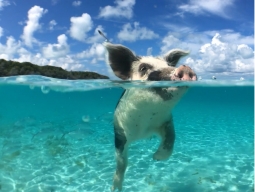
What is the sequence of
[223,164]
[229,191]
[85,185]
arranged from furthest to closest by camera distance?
[223,164]
[85,185]
[229,191]

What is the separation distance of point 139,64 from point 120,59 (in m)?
0.40

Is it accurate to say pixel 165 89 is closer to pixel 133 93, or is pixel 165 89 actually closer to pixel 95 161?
pixel 133 93

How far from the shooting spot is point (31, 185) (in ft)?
28.1

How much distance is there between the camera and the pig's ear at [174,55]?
5.79 meters

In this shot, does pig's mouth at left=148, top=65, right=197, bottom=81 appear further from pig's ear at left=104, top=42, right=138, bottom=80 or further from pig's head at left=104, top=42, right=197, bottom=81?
pig's ear at left=104, top=42, right=138, bottom=80

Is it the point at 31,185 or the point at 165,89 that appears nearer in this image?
the point at 165,89

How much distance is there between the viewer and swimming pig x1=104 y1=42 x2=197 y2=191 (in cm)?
505

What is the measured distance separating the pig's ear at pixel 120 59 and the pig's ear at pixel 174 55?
66 centimetres

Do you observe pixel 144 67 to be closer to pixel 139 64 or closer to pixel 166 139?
pixel 139 64

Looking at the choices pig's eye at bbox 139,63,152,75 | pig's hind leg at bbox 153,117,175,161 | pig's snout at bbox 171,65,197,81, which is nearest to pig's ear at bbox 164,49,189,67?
pig's eye at bbox 139,63,152,75

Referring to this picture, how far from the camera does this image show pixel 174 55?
19.3 feet

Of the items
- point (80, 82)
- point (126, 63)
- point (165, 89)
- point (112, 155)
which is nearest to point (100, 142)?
point (112, 155)

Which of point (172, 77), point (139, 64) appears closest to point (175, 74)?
point (172, 77)

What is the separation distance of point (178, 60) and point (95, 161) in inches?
232
